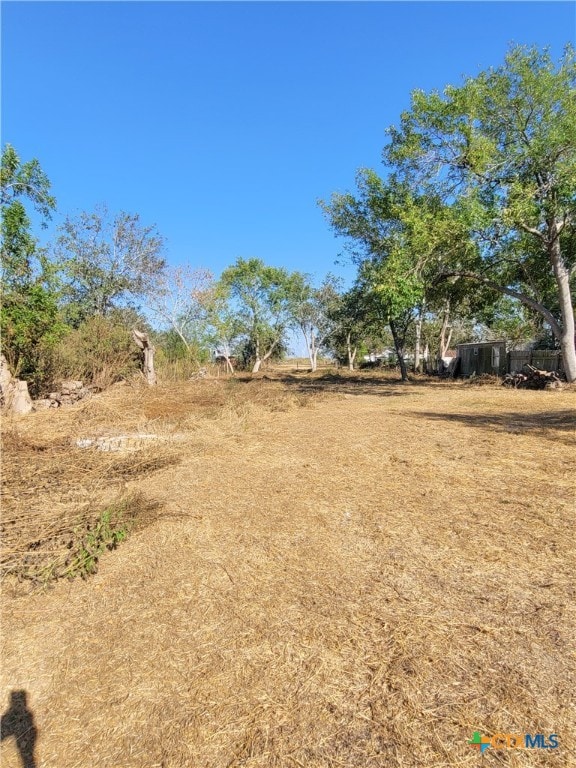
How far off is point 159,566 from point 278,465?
252 centimetres

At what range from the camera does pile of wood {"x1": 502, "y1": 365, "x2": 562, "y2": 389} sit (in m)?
13.8

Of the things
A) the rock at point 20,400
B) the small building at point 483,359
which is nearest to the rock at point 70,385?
the rock at point 20,400

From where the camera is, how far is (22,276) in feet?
29.9

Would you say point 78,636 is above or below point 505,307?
below

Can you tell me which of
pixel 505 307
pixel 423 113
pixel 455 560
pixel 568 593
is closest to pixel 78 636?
pixel 455 560

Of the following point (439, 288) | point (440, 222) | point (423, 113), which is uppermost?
point (423, 113)

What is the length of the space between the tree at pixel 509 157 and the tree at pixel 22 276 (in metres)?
10.6

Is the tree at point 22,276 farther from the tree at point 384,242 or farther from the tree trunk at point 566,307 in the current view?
the tree trunk at point 566,307

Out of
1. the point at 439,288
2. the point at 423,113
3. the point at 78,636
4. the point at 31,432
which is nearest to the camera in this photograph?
the point at 78,636

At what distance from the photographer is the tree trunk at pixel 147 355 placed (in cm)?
1376

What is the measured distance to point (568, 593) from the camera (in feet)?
7.40

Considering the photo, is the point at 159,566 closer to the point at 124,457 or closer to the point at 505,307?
the point at 124,457

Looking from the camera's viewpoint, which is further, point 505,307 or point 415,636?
point 505,307

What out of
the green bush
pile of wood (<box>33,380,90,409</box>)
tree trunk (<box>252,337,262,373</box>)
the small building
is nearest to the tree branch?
the small building
